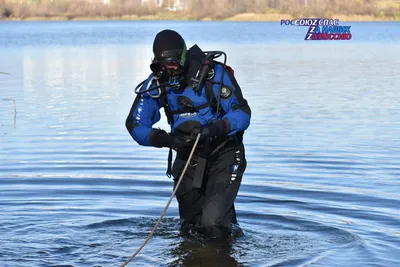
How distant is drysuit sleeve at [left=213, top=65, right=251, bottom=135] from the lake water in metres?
1.35

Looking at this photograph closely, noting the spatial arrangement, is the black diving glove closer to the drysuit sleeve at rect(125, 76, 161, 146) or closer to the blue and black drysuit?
the blue and black drysuit

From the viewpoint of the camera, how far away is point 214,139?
7.62 meters

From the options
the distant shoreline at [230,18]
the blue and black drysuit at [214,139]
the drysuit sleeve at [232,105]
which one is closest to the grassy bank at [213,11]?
the distant shoreline at [230,18]

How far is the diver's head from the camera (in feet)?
24.1

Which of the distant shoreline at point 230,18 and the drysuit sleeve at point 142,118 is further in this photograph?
the distant shoreline at point 230,18

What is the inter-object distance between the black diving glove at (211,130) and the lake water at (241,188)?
1323mm

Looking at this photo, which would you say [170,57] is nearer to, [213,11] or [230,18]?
[230,18]

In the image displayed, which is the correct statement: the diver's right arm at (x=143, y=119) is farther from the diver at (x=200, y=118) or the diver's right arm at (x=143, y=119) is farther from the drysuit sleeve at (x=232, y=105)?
the drysuit sleeve at (x=232, y=105)

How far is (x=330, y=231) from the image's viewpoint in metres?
8.87

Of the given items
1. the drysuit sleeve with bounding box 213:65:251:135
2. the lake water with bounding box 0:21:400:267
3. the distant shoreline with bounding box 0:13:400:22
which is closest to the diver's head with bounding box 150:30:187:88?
the drysuit sleeve with bounding box 213:65:251:135

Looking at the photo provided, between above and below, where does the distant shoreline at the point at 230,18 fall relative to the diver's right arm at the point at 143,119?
below

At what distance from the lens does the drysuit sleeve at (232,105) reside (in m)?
7.33

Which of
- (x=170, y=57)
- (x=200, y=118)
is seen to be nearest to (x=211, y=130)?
(x=200, y=118)

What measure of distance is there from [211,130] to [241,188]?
403 cm
